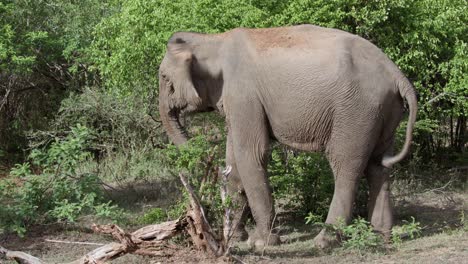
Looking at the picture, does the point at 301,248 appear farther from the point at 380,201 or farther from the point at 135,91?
the point at 135,91

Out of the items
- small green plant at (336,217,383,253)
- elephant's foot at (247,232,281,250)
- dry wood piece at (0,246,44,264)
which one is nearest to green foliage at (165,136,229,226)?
elephant's foot at (247,232,281,250)

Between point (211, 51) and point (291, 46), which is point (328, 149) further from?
point (211, 51)

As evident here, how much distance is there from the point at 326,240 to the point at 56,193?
3.29m

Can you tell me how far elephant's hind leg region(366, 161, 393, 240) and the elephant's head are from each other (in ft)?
7.02

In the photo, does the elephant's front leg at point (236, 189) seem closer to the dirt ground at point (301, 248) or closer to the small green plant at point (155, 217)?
the dirt ground at point (301, 248)

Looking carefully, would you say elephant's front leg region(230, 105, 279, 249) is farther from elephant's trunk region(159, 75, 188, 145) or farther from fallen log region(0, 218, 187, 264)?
fallen log region(0, 218, 187, 264)

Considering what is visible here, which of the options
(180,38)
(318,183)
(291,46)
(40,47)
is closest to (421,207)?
(318,183)

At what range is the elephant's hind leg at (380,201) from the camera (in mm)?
9297

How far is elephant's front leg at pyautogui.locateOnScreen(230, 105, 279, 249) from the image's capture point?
9.25 m

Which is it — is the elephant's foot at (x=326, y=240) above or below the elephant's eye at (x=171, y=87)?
below

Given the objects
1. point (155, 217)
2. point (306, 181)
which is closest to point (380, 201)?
point (306, 181)

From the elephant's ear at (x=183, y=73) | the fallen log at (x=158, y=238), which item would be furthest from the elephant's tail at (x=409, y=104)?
the elephant's ear at (x=183, y=73)

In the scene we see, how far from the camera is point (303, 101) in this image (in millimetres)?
9070

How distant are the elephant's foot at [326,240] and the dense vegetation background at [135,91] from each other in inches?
53.2
